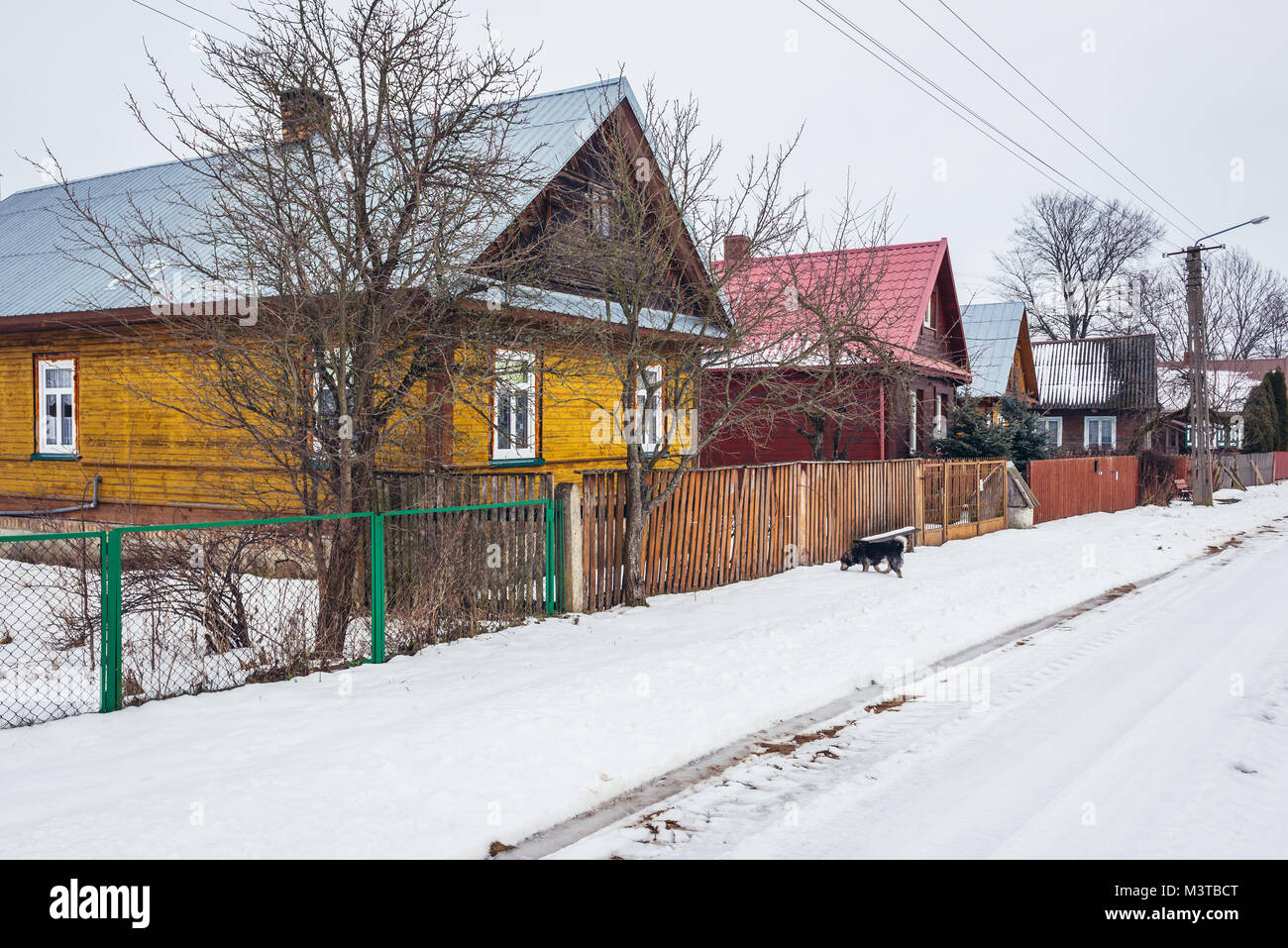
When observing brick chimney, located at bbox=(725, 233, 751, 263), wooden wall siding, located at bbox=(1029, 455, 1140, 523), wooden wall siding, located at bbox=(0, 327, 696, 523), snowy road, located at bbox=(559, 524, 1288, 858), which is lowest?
snowy road, located at bbox=(559, 524, 1288, 858)

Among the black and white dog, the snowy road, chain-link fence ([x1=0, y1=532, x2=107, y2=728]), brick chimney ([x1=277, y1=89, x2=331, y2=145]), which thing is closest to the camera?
the snowy road

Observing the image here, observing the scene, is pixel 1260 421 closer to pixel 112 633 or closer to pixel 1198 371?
pixel 1198 371

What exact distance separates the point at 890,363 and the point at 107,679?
16795mm

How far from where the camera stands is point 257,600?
33.2 feet

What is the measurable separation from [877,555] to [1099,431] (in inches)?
1424

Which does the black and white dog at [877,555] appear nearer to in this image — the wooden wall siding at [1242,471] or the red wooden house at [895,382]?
the red wooden house at [895,382]

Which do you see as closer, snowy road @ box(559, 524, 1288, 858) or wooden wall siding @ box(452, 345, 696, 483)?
snowy road @ box(559, 524, 1288, 858)

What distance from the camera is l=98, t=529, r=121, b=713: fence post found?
21.7 ft

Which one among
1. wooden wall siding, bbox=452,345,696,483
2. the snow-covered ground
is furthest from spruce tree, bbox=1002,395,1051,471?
the snow-covered ground

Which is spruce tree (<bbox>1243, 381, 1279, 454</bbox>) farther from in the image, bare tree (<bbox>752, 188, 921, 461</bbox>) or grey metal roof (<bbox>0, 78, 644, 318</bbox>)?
grey metal roof (<bbox>0, 78, 644, 318</bbox>)

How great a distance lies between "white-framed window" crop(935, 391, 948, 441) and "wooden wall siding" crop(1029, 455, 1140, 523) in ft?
10.5

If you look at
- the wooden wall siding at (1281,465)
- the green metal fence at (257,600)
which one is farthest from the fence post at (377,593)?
the wooden wall siding at (1281,465)
